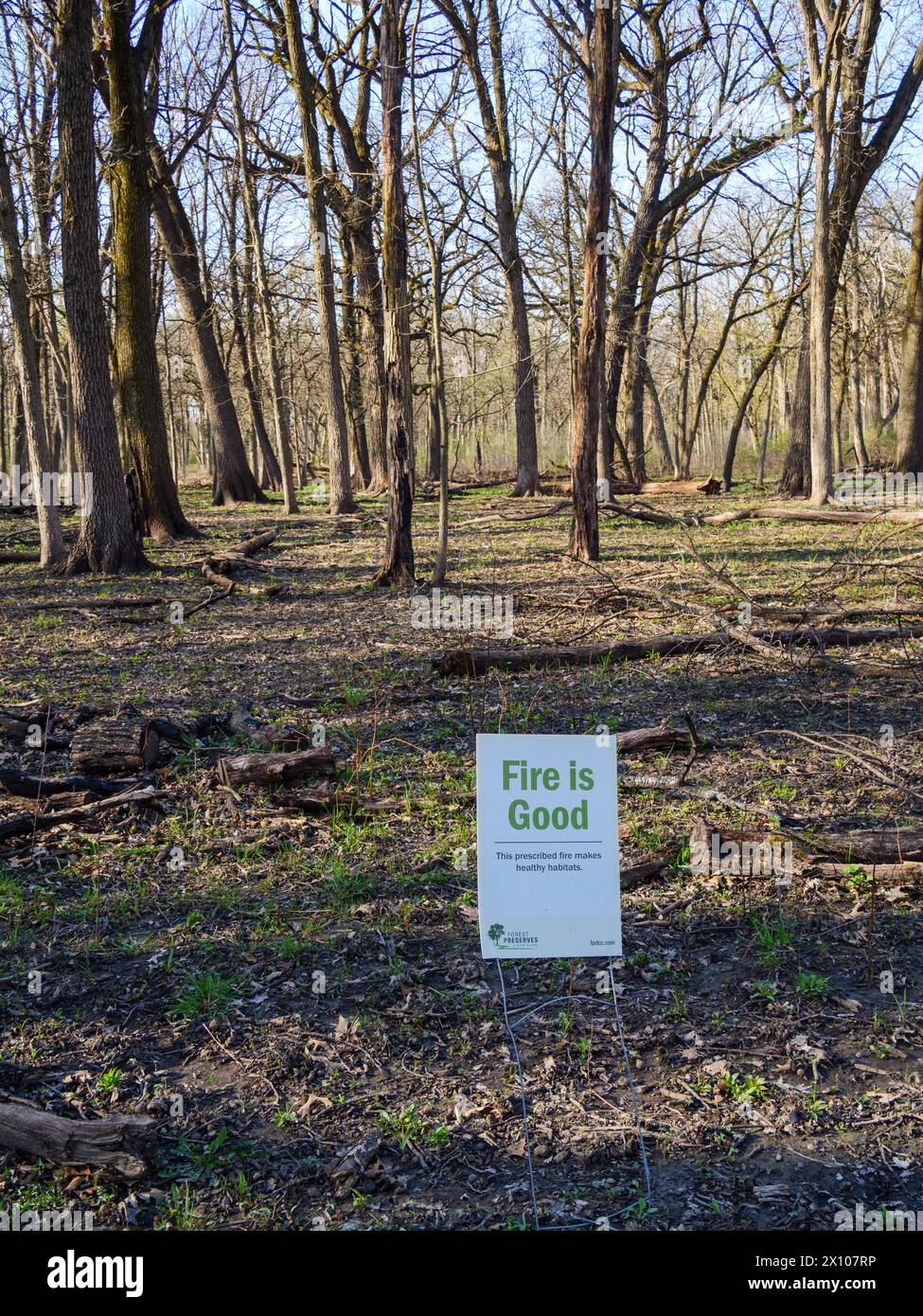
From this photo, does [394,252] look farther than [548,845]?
Yes

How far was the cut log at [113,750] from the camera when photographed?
618 centimetres

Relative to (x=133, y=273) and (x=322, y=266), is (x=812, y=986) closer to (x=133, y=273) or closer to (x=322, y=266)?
(x=133, y=273)

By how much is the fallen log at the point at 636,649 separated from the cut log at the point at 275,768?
7.56 ft

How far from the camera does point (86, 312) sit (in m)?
13.0

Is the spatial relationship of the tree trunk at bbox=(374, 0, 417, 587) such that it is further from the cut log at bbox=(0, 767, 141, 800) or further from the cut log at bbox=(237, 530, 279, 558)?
the cut log at bbox=(0, 767, 141, 800)

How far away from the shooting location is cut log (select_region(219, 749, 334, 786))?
5957 millimetres

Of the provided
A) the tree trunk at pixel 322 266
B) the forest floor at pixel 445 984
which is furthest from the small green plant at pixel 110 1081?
the tree trunk at pixel 322 266

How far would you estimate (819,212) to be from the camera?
731 inches

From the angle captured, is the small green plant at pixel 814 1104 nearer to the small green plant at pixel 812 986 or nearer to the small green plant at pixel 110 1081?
the small green plant at pixel 812 986

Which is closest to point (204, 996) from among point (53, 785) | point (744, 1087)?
point (744, 1087)

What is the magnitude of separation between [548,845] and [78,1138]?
165 cm

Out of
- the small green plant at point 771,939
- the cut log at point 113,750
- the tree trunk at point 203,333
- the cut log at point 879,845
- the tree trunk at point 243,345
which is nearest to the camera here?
the small green plant at point 771,939

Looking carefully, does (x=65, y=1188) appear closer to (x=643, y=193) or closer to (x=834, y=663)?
(x=834, y=663)

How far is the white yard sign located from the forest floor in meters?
0.59
